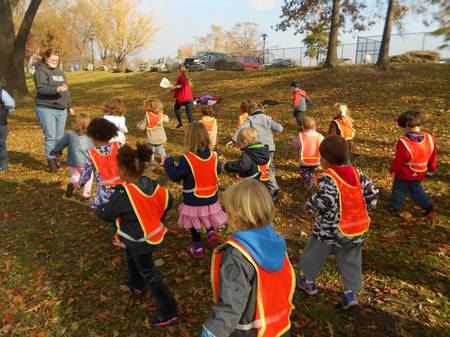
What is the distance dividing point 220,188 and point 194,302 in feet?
10.8

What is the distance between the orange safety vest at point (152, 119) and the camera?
7867mm

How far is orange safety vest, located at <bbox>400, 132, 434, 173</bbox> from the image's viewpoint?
17.1 ft

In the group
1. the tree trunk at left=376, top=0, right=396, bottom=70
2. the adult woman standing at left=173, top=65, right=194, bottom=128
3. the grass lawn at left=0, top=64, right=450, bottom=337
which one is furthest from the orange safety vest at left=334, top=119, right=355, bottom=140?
the tree trunk at left=376, top=0, right=396, bottom=70

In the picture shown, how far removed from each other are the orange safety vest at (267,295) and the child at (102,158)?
2.85 meters

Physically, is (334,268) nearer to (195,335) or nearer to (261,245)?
(195,335)

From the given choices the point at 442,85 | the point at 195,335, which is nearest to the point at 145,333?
the point at 195,335

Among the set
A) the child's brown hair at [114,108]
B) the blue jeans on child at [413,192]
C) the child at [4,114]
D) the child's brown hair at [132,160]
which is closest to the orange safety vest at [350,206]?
the child's brown hair at [132,160]

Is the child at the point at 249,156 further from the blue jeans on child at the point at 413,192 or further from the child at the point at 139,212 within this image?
the blue jeans on child at the point at 413,192

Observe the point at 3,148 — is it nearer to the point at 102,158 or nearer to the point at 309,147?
the point at 102,158

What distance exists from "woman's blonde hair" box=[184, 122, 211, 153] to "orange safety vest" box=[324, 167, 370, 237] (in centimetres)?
152

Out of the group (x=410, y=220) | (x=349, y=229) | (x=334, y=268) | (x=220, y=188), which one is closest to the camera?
(x=349, y=229)

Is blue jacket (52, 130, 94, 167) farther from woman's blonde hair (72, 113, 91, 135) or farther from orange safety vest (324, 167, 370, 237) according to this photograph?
orange safety vest (324, 167, 370, 237)

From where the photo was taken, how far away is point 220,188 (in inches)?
281

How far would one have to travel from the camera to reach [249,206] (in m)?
2.22
